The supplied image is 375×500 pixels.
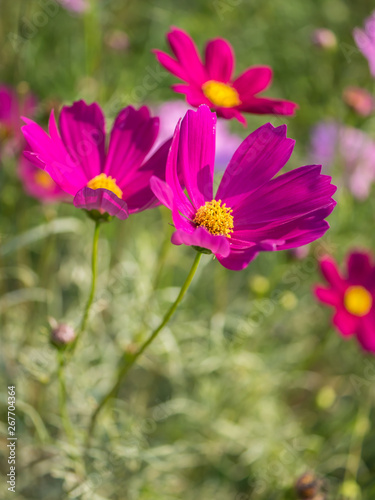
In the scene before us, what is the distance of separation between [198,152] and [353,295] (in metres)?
0.65

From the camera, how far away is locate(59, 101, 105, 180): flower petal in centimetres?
69

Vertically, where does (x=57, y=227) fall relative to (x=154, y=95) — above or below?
below

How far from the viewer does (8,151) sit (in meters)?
1.08

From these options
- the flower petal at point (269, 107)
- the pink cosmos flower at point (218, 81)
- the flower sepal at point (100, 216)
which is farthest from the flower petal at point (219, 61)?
the flower sepal at point (100, 216)

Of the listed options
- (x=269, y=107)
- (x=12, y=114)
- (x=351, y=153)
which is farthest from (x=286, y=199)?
(x=351, y=153)

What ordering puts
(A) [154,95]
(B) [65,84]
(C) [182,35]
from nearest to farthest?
(C) [182,35], (B) [65,84], (A) [154,95]

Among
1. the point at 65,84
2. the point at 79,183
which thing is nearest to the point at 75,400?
the point at 79,183

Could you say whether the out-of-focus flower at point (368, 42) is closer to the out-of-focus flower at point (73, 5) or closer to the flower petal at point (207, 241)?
the flower petal at point (207, 241)

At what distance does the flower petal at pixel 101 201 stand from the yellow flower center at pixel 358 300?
0.70 m

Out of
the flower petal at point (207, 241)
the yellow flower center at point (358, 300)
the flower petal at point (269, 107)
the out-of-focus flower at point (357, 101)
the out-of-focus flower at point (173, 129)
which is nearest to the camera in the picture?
the flower petal at point (207, 241)

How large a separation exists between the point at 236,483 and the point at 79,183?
917mm

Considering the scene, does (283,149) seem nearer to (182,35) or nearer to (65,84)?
(182,35)

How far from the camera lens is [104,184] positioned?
679 mm

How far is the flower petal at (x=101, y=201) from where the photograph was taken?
552 millimetres
